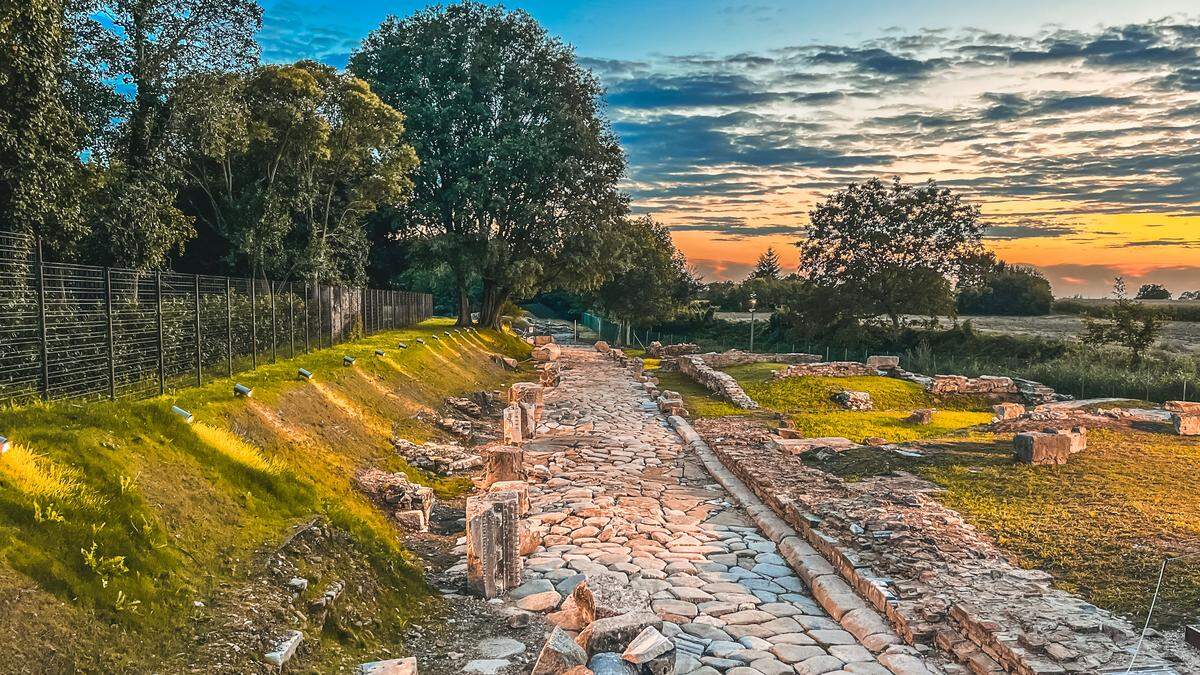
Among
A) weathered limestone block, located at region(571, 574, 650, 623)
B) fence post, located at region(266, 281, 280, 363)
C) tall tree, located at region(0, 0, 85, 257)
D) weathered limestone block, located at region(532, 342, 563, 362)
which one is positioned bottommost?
weathered limestone block, located at region(532, 342, 563, 362)

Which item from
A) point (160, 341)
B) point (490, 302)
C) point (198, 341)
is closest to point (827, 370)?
point (490, 302)

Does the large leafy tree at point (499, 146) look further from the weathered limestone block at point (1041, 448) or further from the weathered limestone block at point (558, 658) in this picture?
the weathered limestone block at point (558, 658)

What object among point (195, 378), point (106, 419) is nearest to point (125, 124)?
point (195, 378)

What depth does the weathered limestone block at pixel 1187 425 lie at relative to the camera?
14.3 m

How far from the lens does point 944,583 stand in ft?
20.6

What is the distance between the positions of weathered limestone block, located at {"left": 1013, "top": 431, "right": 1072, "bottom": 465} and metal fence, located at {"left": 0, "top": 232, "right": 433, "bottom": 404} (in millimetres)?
12633

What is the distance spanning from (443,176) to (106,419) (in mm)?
28079

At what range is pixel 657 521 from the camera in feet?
29.8

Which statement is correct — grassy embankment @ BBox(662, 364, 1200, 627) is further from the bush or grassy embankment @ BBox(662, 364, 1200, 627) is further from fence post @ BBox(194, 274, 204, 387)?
the bush

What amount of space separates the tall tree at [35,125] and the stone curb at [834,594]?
42.3 ft

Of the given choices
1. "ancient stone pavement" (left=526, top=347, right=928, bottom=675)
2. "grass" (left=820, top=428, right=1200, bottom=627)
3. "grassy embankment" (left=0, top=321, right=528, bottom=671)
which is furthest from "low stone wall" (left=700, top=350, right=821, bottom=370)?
"grassy embankment" (left=0, top=321, right=528, bottom=671)

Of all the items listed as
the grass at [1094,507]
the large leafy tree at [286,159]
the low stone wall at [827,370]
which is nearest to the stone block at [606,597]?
the grass at [1094,507]

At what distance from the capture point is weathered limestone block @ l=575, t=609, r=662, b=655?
203 inches

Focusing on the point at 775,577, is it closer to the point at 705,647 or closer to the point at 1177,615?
the point at 705,647
